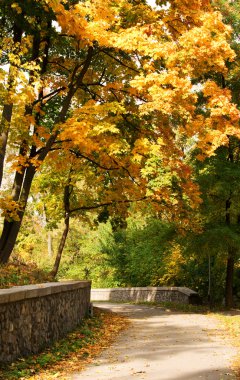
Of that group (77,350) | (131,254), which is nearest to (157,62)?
(77,350)

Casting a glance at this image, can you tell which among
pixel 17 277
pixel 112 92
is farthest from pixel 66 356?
pixel 112 92

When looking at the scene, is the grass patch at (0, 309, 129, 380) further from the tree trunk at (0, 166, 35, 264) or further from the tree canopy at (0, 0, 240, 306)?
the tree canopy at (0, 0, 240, 306)

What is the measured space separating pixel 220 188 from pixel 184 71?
18.5ft

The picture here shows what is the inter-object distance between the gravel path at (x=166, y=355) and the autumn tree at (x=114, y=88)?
4.27 m

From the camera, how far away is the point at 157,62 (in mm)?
15453

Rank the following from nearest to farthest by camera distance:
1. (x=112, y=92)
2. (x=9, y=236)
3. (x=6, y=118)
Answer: (x=6, y=118) → (x=9, y=236) → (x=112, y=92)

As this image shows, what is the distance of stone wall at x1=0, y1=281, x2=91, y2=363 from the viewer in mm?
7586

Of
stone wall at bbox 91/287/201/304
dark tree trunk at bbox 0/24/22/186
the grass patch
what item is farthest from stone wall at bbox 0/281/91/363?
stone wall at bbox 91/287/201/304

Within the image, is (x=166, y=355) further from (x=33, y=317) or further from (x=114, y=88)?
(x=114, y=88)

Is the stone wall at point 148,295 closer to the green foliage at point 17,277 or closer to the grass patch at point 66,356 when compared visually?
the grass patch at point 66,356

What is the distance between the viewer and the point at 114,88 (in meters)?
15.3

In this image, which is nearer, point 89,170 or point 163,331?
point 163,331

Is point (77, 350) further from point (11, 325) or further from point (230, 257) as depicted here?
point (230, 257)

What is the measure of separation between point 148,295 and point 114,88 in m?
14.7
